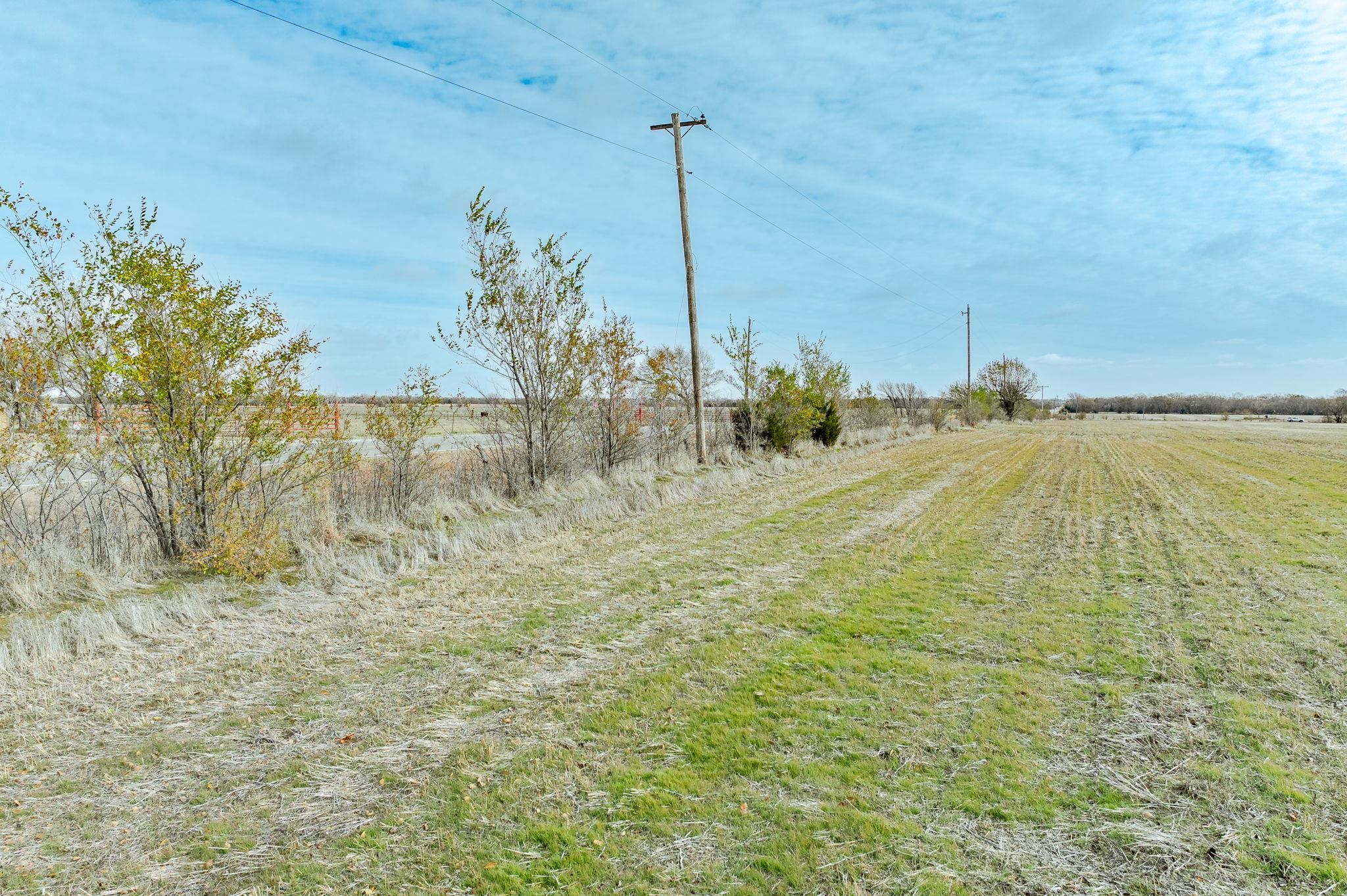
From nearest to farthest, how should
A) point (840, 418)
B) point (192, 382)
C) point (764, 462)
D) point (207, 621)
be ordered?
point (207, 621), point (192, 382), point (764, 462), point (840, 418)

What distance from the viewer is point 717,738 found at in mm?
3730

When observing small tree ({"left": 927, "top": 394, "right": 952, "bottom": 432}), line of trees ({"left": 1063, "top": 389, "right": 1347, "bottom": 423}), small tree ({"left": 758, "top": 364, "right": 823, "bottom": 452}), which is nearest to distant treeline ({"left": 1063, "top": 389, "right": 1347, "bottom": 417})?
line of trees ({"left": 1063, "top": 389, "right": 1347, "bottom": 423})

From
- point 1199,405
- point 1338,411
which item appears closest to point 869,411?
point 1338,411

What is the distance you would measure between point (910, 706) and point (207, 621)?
19.1 ft

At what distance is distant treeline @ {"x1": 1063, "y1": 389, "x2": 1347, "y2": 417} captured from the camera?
7981 centimetres

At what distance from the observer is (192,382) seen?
22.6 feet

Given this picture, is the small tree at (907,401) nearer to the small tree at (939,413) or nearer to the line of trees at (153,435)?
the small tree at (939,413)

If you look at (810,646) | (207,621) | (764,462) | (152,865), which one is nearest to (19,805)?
(152,865)

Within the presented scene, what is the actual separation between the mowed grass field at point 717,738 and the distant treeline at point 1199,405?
85229mm

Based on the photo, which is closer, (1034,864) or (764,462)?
(1034,864)

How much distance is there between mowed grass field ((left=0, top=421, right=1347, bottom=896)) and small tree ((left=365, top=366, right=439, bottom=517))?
4062mm

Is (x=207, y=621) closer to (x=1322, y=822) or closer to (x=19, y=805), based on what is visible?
(x=19, y=805)

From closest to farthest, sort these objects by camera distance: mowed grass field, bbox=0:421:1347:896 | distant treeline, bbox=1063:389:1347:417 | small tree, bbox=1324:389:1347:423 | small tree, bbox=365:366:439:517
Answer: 1. mowed grass field, bbox=0:421:1347:896
2. small tree, bbox=365:366:439:517
3. small tree, bbox=1324:389:1347:423
4. distant treeline, bbox=1063:389:1347:417

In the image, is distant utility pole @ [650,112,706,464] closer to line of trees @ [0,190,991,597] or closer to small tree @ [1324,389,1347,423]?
line of trees @ [0,190,991,597]
